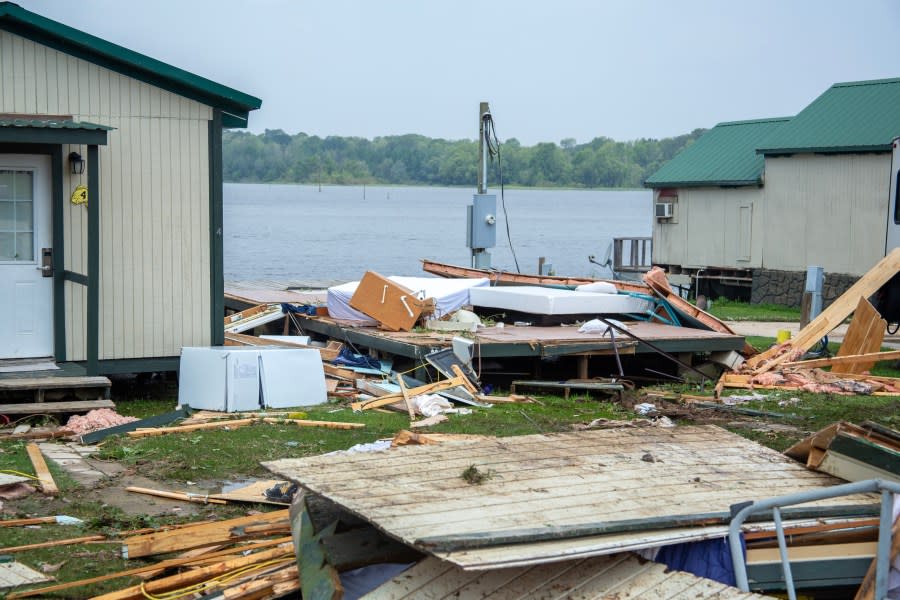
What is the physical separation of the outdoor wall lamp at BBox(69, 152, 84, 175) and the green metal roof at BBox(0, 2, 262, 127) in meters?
1.14

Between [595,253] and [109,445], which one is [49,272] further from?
[595,253]

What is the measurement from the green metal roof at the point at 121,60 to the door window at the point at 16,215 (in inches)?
61.6

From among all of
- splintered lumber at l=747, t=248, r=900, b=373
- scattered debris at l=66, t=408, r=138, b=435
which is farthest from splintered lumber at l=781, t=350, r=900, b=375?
scattered debris at l=66, t=408, r=138, b=435

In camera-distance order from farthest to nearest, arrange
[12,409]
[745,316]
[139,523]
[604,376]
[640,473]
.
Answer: [745,316]
[604,376]
[12,409]
[139,523]
[640,473]

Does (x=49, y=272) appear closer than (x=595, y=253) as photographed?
Yes

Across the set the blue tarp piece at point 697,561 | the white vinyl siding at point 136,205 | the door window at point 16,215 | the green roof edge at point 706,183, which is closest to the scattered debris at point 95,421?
the white vinyl siding at point 136,205

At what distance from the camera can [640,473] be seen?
703 centimetres

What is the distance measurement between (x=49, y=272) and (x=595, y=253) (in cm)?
7360

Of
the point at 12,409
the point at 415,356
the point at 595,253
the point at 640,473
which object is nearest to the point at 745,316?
the point at 415,356

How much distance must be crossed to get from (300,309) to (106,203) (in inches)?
201

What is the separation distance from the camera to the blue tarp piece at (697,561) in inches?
239

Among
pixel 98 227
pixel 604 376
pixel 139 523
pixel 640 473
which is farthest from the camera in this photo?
pixel 604 376

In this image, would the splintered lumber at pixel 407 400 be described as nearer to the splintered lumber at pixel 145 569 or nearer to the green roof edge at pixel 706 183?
the splintered lumber at pixel 145 569

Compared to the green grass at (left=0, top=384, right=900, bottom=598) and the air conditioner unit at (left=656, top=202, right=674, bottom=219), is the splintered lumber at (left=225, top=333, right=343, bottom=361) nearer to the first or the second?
the green grass at (left=0, top=384, right=900, bottom=598)
